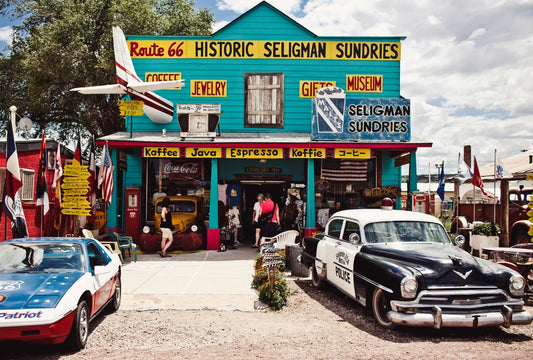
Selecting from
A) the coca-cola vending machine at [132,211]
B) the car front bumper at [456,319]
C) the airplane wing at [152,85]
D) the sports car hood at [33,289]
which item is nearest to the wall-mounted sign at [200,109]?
the airplane wing at [152,85]

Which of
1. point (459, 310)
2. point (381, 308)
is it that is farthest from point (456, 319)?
point (381, 308)

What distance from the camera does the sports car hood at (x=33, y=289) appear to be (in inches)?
186

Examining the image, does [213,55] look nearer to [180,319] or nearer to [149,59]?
[149,59]

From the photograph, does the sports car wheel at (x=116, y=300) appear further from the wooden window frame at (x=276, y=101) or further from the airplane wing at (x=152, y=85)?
the wooden window frame at (x=276, y=101)

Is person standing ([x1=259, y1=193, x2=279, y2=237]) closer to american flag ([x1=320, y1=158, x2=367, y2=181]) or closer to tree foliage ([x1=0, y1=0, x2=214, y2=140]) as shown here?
american flag ([x1=320, y1=158, x2=367, y2=181])

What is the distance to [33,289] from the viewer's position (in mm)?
5000

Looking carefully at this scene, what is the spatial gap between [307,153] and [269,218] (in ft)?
7.73

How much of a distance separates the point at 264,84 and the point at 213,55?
220 cm

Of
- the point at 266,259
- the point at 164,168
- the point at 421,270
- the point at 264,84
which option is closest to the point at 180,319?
the point at 266,259

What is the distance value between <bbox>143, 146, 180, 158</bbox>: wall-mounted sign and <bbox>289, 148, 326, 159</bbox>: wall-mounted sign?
142 inches

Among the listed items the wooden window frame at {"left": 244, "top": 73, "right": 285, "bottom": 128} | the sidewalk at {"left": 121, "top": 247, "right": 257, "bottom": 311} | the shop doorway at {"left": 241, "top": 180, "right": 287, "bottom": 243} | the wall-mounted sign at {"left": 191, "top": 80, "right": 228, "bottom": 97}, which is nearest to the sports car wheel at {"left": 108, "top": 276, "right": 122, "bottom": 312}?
the sidewalk at {"left": 121, "top": 247, "right": 257, "bottom": 311}

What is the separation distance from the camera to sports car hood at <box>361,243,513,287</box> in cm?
577

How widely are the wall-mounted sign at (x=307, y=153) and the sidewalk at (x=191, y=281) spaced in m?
3.33

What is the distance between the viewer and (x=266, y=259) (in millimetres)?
7555
